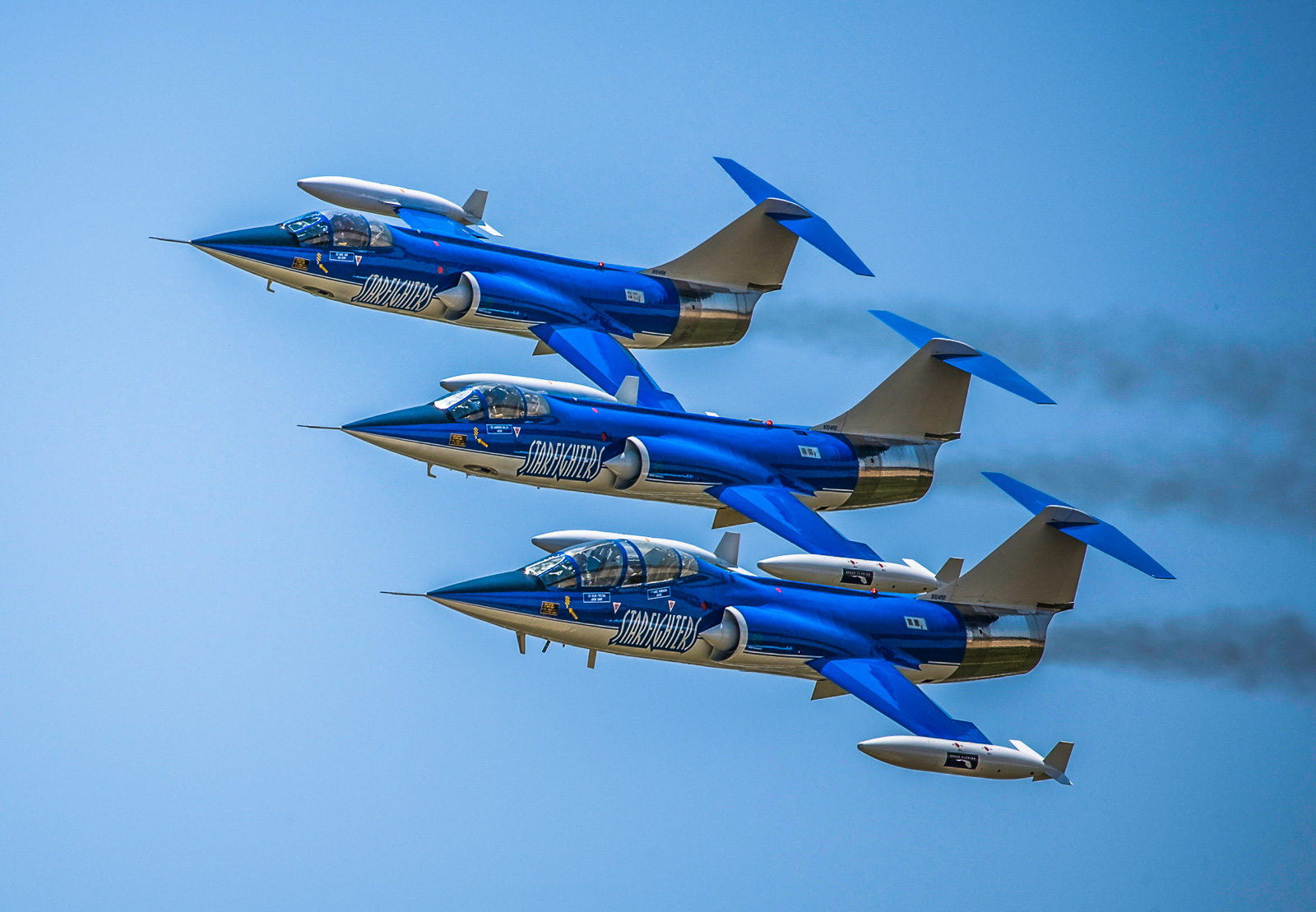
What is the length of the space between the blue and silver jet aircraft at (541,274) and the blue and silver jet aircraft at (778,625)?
29.7ft

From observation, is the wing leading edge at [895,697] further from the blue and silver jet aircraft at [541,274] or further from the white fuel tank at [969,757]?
the blue and silver jet aircraft at [541,274]

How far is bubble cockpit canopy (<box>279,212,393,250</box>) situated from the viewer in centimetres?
5484

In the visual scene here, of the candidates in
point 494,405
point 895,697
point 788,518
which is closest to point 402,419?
point 494,405

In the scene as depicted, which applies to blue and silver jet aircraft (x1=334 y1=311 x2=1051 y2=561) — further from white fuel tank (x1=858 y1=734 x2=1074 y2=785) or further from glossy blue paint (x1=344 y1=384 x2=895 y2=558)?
white fuel tank (x1=858 y1=734 x2=1074 y2=785)

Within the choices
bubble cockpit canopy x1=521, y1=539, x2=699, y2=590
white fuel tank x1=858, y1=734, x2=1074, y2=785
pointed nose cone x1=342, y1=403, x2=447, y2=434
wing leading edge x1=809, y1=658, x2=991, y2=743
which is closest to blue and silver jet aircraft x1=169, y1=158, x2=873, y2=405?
pointed nose cone x1=342, y1=403, x2=447, y2=434

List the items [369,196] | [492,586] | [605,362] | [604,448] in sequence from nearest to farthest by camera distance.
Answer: [492,586] → [604,448] → [605,362] → [369,196]

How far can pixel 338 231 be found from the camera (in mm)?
55125

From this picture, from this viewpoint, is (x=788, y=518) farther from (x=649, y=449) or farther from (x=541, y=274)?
(x=541, y=274)

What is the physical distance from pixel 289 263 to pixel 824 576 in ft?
55.6

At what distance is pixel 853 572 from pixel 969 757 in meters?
6.06

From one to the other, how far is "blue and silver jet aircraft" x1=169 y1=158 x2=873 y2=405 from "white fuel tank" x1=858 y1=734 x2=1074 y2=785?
→ 13378mm

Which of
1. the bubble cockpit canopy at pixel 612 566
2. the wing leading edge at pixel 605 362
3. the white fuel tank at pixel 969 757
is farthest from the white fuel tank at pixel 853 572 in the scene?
the wing leading edge at pixel 605 362

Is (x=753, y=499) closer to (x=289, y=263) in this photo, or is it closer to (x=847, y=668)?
(x=847, y=668)

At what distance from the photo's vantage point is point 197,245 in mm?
53781
